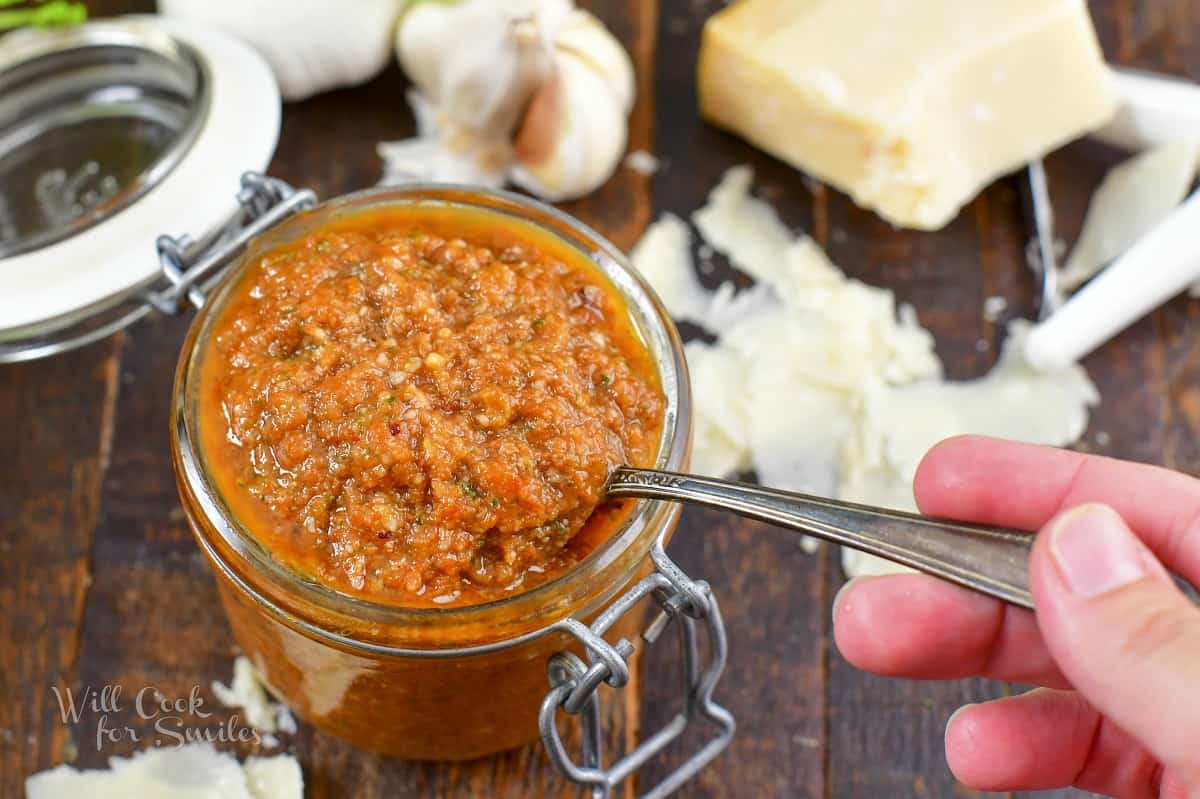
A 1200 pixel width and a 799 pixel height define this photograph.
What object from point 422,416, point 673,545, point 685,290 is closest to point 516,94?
point 685,290

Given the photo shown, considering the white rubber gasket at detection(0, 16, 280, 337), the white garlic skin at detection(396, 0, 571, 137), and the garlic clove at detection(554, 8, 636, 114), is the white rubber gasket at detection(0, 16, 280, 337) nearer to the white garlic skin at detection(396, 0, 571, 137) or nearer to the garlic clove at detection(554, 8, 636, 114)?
the white garlic skin at detection(396, 0, 571, 137)

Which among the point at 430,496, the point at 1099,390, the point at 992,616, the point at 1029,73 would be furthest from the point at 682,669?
the point at 1029,73

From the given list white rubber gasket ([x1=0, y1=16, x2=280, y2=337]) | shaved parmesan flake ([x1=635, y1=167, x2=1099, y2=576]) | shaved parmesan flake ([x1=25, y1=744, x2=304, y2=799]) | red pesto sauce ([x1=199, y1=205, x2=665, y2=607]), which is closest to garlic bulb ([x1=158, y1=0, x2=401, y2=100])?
white rubber gasket ([x1=0, y1=16, x2=280, y2=337])

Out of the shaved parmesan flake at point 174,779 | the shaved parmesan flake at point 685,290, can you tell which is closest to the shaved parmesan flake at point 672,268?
the shaved parmesan flake at point 685,290

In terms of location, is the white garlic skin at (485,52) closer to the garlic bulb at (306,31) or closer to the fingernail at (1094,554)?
the garlic bulb at (306,31)

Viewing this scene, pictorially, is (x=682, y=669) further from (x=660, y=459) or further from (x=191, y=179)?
(x=191, y=179)
